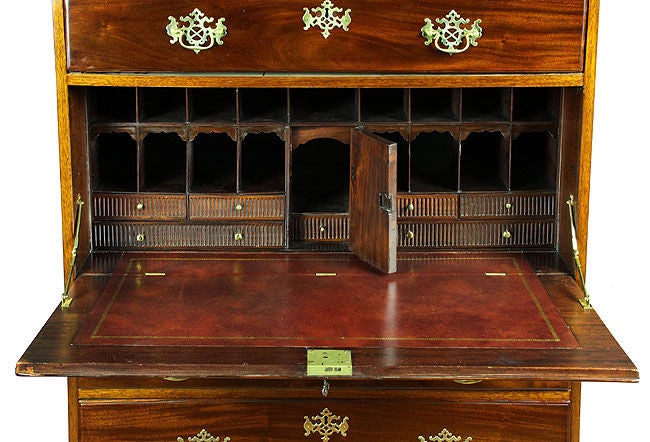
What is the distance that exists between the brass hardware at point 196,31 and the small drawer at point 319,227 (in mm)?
715

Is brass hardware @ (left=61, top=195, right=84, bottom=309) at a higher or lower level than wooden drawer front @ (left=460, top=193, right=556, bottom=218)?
lower

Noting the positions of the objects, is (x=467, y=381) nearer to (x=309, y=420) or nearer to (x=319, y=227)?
(x=309, y=420)

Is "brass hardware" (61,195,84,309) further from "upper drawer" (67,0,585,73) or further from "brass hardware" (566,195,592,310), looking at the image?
"brass hardware" (566,195,592,310)

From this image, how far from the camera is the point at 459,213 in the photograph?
4824 millimetres

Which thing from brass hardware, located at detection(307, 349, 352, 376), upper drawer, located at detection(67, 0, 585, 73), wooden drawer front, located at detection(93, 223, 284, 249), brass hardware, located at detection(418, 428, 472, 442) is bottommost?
brass hardware, located at detection(418, 428, 472, 442)

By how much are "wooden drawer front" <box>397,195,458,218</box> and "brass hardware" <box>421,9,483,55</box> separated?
0.58 metres

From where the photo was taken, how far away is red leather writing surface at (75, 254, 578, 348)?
4.10 m

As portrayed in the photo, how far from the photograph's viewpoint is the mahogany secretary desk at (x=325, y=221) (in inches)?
161

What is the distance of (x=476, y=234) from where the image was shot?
4836 millimetres

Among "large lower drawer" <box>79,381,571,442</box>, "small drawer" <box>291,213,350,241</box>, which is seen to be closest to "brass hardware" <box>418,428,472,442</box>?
"large lower drawer" <box>79,381,571,442</box>

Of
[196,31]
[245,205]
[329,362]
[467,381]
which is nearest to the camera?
[329,362]

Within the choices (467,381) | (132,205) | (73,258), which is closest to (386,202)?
(467,381)

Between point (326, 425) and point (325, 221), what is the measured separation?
860mm

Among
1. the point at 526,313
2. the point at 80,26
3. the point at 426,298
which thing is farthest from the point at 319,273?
the point at 80,26
